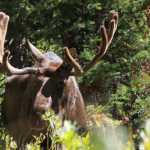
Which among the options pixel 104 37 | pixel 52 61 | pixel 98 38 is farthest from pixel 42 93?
pixel 98 38

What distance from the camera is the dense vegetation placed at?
46.6 ft

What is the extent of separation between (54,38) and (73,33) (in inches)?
18.2

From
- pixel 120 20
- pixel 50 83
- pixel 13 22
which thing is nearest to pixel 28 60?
pixel 13 22

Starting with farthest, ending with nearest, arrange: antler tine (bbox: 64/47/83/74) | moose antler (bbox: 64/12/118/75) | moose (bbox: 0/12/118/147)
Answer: moose antler (bbox: 64/12/118/75), antler tine (bbox: 64/47/83/74), moose (bbox: 0/12/118/147)

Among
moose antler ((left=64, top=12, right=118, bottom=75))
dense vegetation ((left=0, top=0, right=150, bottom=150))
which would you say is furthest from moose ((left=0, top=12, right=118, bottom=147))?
dense vegetation ((left=0, top=0, right=150, bottom=150))

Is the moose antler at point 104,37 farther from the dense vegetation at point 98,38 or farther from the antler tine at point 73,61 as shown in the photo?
the dense vegetation at point 98,38

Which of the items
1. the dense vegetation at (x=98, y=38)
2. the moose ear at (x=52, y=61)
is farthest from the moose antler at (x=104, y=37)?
the dense vegetation at (x=98, y=38)

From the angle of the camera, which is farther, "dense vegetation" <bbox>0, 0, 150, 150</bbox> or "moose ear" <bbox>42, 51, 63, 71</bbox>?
"dense vegetation" <bbox>0, 0, 150, 150</bbox>

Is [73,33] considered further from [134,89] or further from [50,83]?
[50,83]

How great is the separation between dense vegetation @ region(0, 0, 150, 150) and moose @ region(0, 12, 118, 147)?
4.25m

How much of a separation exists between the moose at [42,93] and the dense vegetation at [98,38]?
425cm

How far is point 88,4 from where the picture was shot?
14680 millimetres

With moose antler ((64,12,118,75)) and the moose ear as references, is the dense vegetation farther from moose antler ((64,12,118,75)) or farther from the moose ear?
the moose ear

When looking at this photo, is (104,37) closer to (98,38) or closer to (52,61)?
(52,61)
